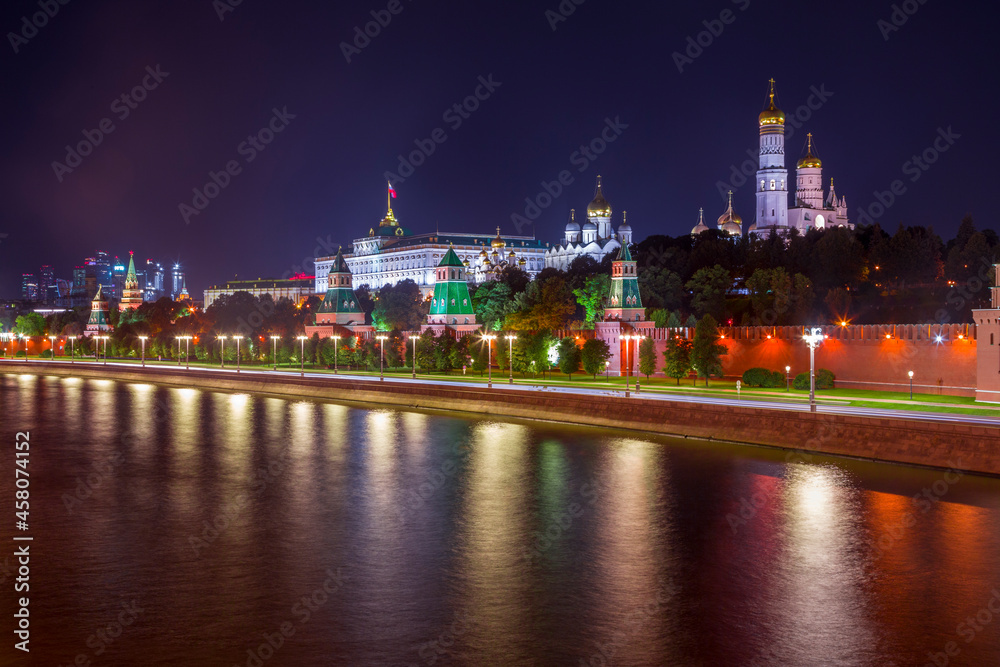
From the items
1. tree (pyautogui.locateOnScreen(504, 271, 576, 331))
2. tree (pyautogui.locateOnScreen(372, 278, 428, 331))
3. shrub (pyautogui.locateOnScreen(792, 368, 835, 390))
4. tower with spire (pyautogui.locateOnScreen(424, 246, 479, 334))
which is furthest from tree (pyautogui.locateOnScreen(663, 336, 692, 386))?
tree (pyautogui.locateOnScreen(372, 278, 428, 331))

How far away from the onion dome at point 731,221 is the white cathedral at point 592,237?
1438cm

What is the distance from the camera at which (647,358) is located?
163ft

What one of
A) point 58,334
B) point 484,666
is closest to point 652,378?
point 484,666

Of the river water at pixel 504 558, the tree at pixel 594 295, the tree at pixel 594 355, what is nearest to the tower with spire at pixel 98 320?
the tree at pixel 594 295

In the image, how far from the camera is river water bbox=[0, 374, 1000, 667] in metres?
12.4

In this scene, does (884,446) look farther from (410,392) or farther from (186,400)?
(186,400)

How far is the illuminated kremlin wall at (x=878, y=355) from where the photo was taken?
123ft

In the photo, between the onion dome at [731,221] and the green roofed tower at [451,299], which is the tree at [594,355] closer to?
the green roofed tower at [451,299]

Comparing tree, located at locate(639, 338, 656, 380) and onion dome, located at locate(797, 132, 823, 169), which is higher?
onion dome, located at locate(797, 132, 823, 169)

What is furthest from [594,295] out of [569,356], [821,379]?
[821,379]

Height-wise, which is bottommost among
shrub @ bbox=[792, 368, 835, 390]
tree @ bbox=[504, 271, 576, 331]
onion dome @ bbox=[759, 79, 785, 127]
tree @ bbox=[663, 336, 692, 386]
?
shrub @ bbox=[792, 368, 835, 390]

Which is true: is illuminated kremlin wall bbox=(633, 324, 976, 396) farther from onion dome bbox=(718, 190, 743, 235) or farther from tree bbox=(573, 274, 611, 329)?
onion dome bbox=(718, 190, 743, 235)

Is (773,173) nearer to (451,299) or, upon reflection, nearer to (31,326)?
(451,299)

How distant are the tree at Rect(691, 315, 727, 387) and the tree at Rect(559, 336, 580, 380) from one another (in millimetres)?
8567
